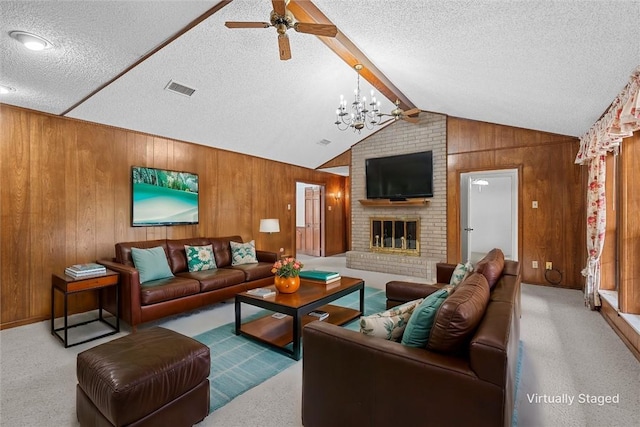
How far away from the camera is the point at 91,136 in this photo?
381 centimetres

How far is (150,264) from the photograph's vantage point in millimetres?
3582

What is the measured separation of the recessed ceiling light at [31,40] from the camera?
2180 millimetres

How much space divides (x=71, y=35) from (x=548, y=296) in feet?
19.9

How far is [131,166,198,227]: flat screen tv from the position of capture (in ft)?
13.8

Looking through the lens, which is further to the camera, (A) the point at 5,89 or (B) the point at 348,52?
(B) the point at 348,52

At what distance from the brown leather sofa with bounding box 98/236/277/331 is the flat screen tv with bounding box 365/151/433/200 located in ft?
9.53

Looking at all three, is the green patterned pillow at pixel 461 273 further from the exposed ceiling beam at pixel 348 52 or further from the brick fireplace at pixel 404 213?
the brick fireplace at pixel 404 213

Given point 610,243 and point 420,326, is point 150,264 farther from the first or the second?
point 610,243

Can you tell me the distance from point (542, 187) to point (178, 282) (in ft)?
18.3

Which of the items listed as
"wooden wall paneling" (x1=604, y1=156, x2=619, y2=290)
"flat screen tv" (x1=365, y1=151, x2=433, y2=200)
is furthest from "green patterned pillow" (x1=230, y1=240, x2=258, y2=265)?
"wooden wall paneling" (x1=604, y1=156, x2=619, y2=290)

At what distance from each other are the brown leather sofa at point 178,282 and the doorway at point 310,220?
375 centimetres

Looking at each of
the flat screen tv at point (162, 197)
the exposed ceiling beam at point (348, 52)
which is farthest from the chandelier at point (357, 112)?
the flat screen tv at point (162, 197)

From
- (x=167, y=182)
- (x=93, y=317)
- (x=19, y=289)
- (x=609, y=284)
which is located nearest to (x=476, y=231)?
(x=609, y=284)

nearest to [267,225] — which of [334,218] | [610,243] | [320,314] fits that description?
[320,314]
